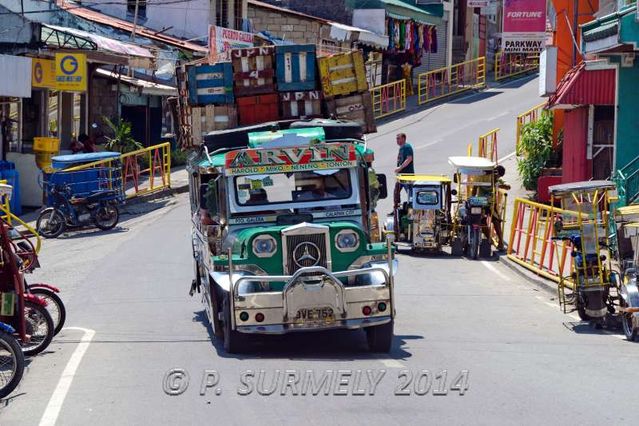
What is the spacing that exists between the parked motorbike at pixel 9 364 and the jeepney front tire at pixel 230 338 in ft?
7.99

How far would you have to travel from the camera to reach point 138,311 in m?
14.5

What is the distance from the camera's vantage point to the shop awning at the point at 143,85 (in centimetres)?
3431

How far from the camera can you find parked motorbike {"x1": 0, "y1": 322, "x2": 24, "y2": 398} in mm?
9602

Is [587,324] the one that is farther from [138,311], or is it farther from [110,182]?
[110,182]

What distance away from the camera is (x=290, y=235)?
1148 centimetres

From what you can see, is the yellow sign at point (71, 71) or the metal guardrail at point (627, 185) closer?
the metal guardrail at point (627, 185)

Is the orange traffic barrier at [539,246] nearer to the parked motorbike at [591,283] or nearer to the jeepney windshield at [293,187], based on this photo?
the parked motorbike at [591,283]

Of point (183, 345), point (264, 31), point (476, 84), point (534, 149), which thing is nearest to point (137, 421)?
point (183, 345)

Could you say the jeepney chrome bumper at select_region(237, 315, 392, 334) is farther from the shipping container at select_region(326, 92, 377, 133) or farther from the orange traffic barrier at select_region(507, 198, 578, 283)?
the orange traffic barrier at select_region(507, 198, 578, 283)

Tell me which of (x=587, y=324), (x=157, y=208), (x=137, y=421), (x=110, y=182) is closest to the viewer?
(x=137, y=421)

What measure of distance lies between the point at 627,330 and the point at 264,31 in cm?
3514

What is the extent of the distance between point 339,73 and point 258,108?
1259 mm

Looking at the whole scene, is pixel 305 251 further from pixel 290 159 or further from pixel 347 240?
pixel 290 159

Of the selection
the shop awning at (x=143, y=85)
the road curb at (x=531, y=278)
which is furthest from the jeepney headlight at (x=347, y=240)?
the shop awning at (x=143, y=85)
